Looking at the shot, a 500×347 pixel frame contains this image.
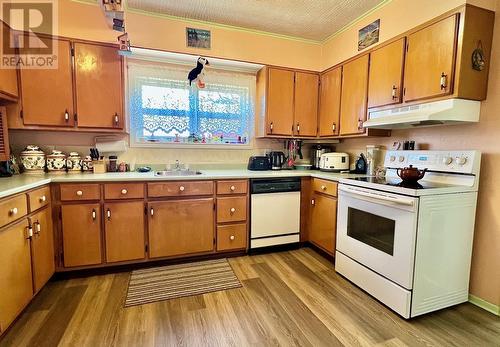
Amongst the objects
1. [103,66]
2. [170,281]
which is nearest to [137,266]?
[170,281]

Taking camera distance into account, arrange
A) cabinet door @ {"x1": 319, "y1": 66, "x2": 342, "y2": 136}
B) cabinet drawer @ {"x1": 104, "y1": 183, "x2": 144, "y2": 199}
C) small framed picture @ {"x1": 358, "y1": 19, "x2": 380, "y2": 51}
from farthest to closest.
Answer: cabinet door @ {"x1": 319, "y1": 66, "x2": 342, "y2": 136} → small framed picture @ {"x1": 358, "y1": 19, "x2": 380, "y2": 51} → cabinet drawer @ {"x1": 104, "y1": 183, "x2": 144, "y2": 199}

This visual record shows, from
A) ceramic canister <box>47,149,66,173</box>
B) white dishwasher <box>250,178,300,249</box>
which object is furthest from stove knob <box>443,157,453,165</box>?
ceramic canister <box>47,149,66,173</box>

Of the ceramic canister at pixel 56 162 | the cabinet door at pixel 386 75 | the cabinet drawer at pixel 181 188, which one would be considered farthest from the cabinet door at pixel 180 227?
the cabinet door at pixel 386 75

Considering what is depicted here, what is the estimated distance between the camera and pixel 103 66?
98.8 inches

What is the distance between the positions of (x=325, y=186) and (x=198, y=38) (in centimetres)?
218

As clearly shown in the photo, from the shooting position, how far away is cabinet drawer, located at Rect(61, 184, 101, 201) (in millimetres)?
2193

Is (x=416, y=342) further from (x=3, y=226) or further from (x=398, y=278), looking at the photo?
(x=3, y=226)

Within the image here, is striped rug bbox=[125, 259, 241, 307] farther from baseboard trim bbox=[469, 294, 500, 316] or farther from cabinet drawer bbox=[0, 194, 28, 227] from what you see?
baseboard trim bbox=[469, 294, 500, 316]

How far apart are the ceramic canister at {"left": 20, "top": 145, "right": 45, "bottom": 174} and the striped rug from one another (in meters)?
1.37

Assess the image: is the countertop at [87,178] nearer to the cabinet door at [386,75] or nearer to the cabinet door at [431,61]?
the cabinet door at [386,75]

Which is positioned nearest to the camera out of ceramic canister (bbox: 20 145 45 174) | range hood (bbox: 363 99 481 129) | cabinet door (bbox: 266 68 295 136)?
range hood (bbox: 363 99 481 129)

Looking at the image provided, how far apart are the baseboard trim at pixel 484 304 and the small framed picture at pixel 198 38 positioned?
135 inches

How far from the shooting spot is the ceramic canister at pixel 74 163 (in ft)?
8.45

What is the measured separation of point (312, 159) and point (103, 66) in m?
2.77
